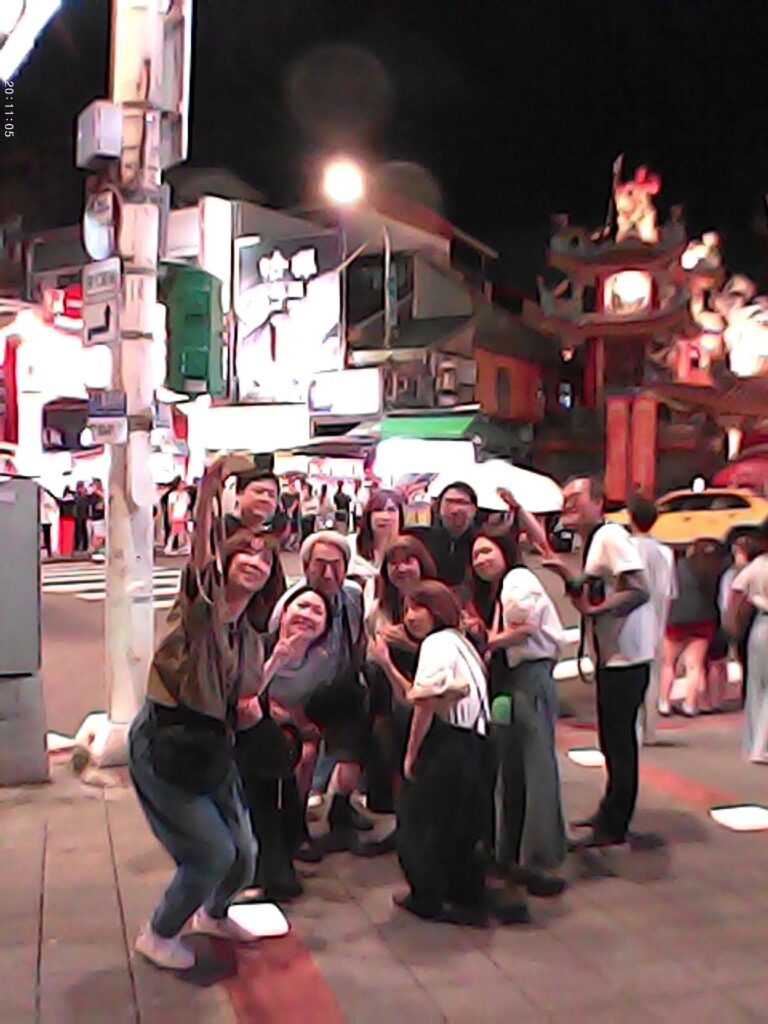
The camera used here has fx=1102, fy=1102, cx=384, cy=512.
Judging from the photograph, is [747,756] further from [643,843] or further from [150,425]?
[150,425]

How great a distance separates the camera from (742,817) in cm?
627

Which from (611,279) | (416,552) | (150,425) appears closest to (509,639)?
(416,552)

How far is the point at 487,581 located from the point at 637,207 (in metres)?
31.8

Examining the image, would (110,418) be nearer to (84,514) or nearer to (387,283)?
(387,283)

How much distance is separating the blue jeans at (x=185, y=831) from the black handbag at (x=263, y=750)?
0.45 meters

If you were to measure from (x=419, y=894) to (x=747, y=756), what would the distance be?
378cm

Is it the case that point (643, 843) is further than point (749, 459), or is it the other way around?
point (749, 459)

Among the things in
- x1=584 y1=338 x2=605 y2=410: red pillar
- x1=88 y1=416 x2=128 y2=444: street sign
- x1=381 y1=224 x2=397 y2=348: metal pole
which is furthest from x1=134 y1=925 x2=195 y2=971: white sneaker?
x1=584 y1=338 x2=605 y2=410: red pillar

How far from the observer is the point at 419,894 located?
4.79 metres

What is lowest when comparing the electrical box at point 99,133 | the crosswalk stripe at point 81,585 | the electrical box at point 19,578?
the crosswalk stripe at point 81,585

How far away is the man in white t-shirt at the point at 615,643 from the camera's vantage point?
5.62 meters

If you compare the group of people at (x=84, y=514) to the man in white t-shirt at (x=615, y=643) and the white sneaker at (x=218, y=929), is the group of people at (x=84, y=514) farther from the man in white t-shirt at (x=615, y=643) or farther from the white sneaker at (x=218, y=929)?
the white sneaker at (x=218, y=929)

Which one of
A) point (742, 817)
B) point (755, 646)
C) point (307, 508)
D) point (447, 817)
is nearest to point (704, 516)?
point (755, 646)

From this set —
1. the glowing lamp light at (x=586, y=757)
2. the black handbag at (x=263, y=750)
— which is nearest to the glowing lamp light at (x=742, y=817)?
the glowing lamp light at (x=586, y=757)
